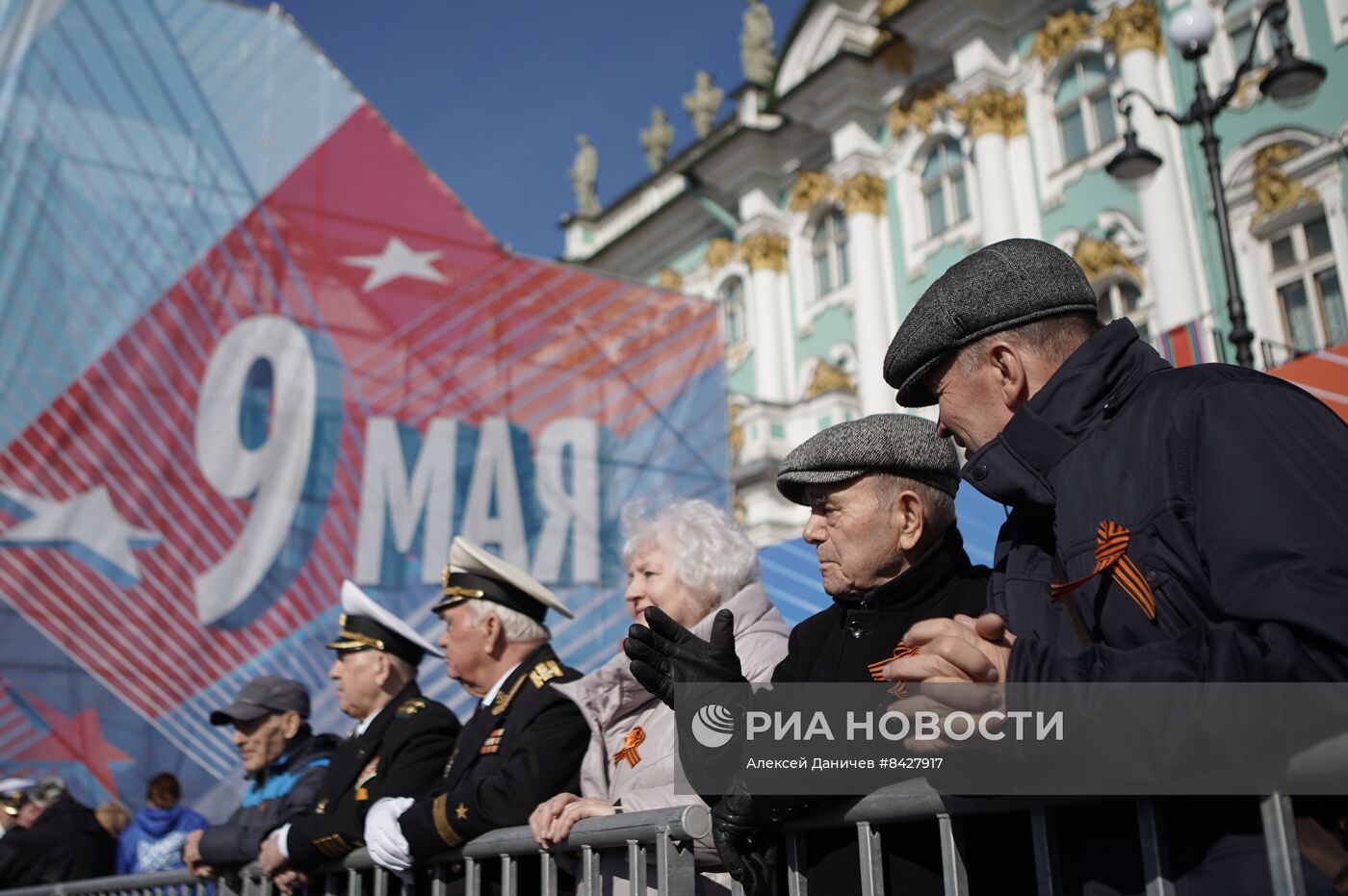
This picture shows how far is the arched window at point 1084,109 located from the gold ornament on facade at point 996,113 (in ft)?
1.78

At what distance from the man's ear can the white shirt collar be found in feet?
7.29

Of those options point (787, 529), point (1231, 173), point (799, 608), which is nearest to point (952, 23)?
point (1231, 173)

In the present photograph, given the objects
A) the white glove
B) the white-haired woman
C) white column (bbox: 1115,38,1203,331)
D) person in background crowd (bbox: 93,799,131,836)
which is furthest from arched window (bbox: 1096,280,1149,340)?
the white glove

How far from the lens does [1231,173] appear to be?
1455 centimetres

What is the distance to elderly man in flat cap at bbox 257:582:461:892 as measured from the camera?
11.9 feet

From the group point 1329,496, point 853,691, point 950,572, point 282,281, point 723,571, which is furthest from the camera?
point 282,281

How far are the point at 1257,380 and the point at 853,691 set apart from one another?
79 centimetres

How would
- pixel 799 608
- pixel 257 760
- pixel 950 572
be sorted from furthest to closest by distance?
pixel 799 608, pixel 257 760, pixel 950 572

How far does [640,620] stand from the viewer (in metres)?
3.75

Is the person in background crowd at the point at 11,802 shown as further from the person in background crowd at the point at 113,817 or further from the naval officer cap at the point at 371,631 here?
the naval officer cap at the point at 371,631

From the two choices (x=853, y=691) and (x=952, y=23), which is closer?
(x=853, y=691)

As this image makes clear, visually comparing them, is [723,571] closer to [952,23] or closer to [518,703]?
[518,703]

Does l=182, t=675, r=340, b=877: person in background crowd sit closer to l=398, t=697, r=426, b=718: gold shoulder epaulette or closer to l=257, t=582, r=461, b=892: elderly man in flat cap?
l=257, t=582, r=461, b=892: elderly man in flat cap

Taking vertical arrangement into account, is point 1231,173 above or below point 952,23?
below
